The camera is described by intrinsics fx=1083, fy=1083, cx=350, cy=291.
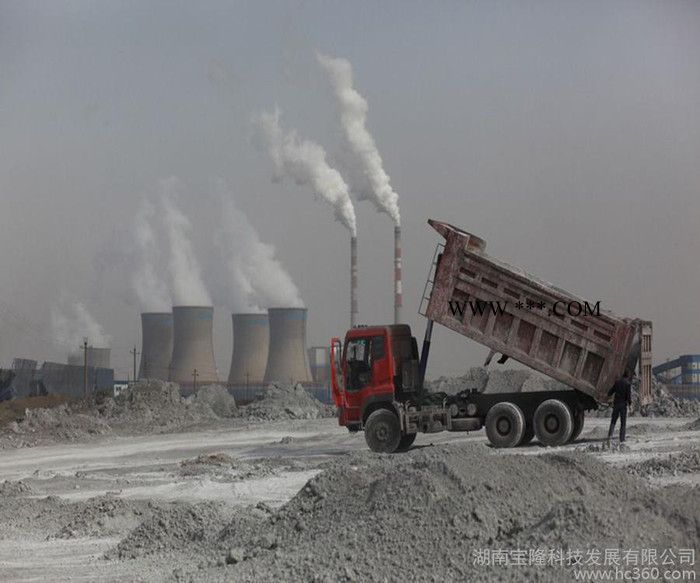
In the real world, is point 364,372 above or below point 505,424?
above

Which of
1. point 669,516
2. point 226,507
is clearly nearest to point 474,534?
point 669,516

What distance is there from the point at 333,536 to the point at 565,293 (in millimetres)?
10433

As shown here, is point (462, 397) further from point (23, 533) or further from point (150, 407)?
point (150, 407)

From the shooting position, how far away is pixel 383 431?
19.4m

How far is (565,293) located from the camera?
18938 millimetres

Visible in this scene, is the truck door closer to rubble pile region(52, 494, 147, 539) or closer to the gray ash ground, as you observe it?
rubble pile region(52, 494, 147, 539)

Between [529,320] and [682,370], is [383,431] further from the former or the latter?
[682,370]

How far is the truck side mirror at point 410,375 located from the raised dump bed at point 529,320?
3.24ft

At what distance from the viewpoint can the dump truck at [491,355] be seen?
61.9ft

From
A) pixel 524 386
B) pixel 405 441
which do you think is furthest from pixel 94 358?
pixel 405 441

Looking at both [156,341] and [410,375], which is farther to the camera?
[156,341]

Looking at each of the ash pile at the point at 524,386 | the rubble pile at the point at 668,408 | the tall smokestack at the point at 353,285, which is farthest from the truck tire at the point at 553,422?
the tall smokestack at the point at 353,285

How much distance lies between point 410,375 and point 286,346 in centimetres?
4162

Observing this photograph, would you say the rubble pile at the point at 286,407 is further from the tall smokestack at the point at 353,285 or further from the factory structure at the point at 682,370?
the factory structure at the point at 682,370
